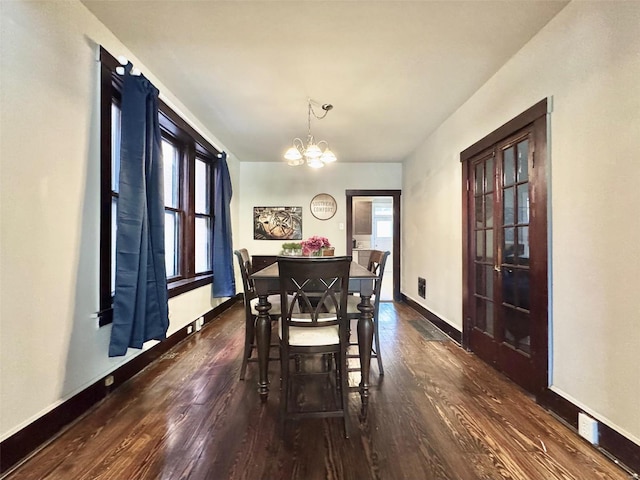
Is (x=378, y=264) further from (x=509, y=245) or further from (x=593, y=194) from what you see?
(x=593, y=194)

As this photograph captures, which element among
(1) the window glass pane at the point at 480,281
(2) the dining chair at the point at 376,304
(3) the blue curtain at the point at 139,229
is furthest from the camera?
(1) the window glass pane at the point at 480,281

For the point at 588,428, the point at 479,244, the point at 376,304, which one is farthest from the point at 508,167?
the point at 588,428

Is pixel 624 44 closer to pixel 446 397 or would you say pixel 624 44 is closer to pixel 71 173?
pixel 446 397

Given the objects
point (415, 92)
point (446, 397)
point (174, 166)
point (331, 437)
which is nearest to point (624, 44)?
point (415, 92)

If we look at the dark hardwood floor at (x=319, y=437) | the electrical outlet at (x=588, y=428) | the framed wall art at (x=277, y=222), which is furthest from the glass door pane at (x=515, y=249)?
the framed wall art at (x=277, y=222)

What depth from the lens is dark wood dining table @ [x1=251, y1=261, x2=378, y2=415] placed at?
200 cm

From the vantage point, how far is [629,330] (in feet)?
4.91

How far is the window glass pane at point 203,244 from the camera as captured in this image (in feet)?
14.0

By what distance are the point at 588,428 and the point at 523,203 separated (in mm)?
1450

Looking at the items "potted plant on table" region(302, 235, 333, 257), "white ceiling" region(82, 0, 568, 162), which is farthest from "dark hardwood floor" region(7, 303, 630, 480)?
"white ceiling" region(82, 0, 568, 162)

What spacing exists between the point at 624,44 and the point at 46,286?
3218 millimetres

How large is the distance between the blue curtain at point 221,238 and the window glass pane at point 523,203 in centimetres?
359

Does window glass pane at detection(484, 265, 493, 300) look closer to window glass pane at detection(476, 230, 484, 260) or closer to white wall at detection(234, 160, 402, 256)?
window glass pane at detection(476, 230, 484, 260)

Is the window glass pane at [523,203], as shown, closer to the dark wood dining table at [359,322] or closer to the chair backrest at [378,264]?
the chair backrest at [378,264]
